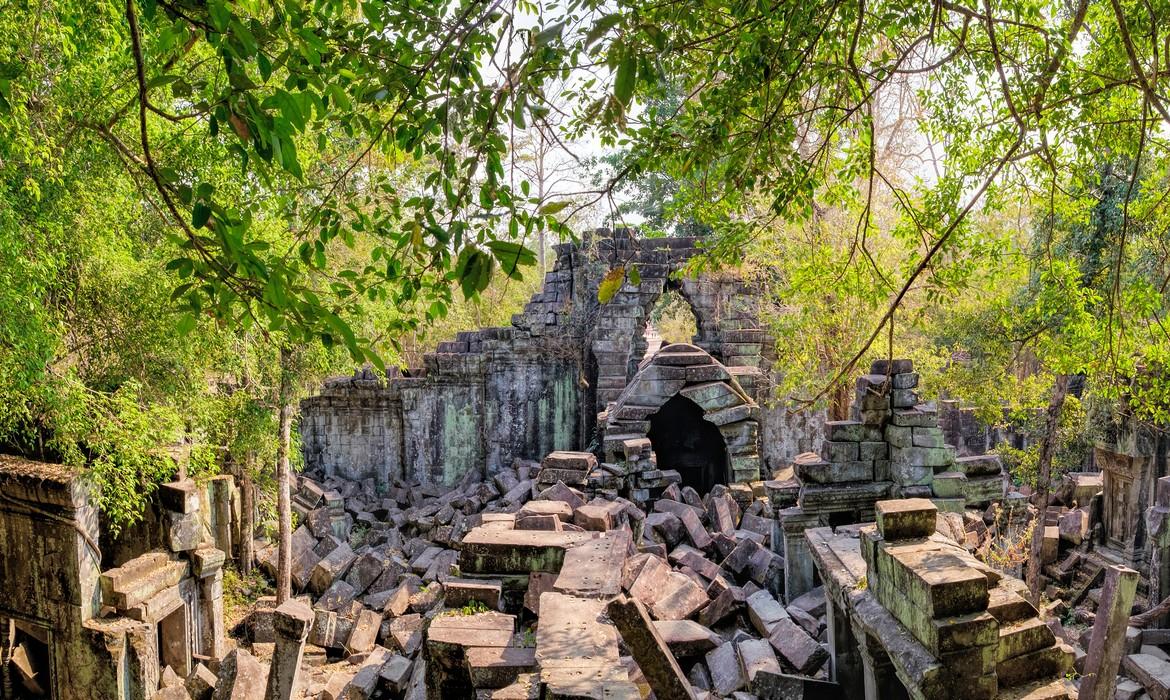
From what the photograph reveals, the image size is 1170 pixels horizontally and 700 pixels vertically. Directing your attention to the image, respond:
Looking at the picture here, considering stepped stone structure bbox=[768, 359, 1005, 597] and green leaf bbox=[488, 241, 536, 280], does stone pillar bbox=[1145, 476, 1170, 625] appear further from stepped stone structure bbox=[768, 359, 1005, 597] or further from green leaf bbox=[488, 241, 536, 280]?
green leaf bbox=[488, 241, 536, 280]

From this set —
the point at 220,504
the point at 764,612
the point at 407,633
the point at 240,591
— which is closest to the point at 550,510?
the point at 764,612

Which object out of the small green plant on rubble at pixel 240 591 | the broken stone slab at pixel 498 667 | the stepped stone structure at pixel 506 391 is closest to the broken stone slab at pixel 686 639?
the broken stone slab at pixel 498 667

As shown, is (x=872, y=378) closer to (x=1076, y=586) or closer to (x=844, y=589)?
(x=844, y=589)

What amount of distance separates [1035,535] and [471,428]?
30.9 ft

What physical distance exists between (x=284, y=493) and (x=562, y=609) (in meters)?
6.40

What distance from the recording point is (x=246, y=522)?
32.5 feet

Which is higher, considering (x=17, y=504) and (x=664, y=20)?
(x=664, y=20)

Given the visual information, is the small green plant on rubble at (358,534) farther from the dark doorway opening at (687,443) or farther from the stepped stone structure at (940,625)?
the stepped stone structure at (940,625)

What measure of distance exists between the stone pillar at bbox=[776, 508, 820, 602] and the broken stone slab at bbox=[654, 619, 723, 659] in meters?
1.76

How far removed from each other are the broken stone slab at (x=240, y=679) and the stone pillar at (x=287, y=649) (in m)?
0.23

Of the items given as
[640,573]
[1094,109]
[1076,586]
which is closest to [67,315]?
[640,573]

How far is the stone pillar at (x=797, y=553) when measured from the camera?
6699 millimetres

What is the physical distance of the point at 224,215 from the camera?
204cm

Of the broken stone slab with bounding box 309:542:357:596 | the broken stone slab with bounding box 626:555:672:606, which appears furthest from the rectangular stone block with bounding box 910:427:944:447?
the broken stone slab with bounding box 309:542:357:596
